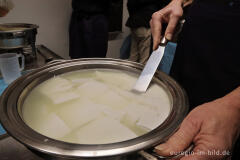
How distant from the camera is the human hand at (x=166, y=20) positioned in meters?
1.09

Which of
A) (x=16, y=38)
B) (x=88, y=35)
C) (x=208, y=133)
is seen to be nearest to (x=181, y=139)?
(x=208, y=133)

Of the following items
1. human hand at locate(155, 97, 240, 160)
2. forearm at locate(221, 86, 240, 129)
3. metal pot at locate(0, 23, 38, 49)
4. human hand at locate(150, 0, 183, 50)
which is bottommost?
human hand at locate(155, 97, 240, 160)

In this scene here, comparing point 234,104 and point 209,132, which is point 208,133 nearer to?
point 209,132

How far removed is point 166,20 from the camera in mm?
1306

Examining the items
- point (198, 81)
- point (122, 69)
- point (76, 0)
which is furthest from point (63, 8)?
point (198, 81)

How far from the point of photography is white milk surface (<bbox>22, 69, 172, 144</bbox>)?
2.31 feet

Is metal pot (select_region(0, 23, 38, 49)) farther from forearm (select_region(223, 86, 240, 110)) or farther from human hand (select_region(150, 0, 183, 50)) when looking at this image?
forearm (select_region(223, 86, 240, 110))

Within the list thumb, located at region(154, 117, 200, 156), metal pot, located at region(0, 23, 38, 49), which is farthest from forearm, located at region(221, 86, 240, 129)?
metal pot, located at region(0, 23, 38, 49)

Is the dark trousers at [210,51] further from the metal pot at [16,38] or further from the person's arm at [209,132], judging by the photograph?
the metal pot at [16,38]

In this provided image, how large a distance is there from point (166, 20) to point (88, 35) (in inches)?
62.7

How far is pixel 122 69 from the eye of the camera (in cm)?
108

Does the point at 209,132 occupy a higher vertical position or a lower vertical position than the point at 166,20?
lower

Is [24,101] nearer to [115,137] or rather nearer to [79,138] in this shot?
[79,138]

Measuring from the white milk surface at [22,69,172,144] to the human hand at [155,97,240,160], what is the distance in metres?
0.14
